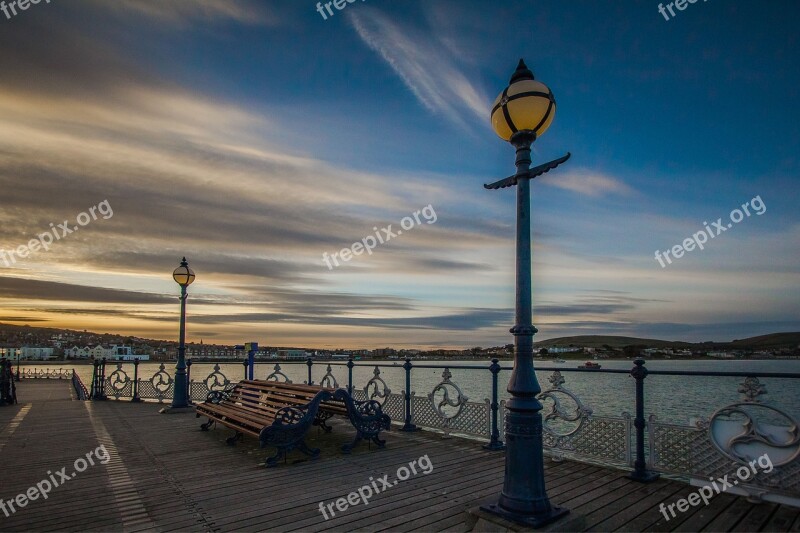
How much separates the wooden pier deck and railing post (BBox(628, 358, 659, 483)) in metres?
0.13

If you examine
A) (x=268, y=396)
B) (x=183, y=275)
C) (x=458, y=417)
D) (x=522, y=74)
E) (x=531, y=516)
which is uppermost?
(x=522, y=74)

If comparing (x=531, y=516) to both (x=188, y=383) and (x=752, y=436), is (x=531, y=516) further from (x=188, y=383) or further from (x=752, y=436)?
(x=188, y=383)

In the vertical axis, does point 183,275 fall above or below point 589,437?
above

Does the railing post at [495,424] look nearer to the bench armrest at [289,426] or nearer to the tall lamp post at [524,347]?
the bench armrest at [289,426]

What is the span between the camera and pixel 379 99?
11156 mm

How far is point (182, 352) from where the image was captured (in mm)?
12961

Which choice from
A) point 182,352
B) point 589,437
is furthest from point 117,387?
point 589,437

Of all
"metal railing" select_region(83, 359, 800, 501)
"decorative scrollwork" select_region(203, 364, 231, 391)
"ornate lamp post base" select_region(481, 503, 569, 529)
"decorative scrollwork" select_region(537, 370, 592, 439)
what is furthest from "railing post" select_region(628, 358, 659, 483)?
"decorative scrollwork" select_region(203, 364, 231, 391)

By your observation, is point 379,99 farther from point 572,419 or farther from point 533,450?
point 533,450

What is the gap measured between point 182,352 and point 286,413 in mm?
7824

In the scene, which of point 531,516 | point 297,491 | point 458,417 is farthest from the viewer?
point 458,417

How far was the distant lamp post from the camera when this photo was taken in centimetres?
1223

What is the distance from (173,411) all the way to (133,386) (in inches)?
161

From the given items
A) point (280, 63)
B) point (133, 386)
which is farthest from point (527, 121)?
point (133, 386)
